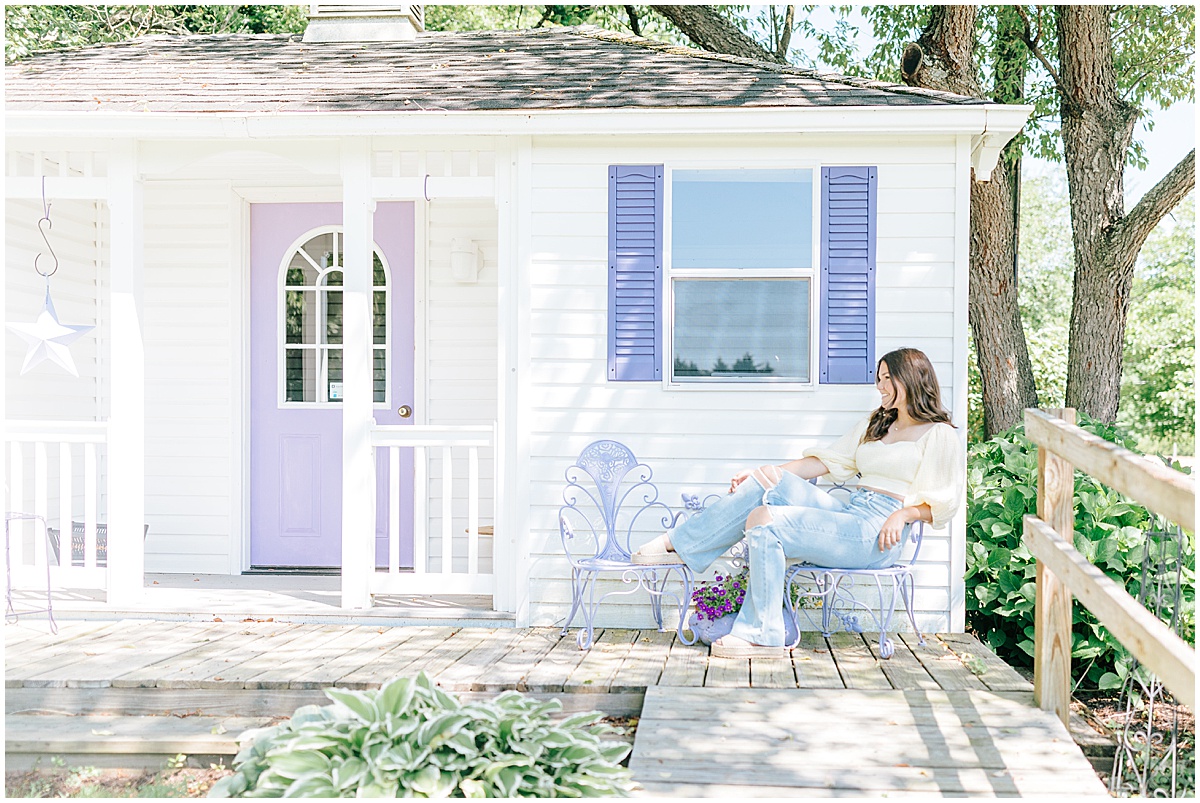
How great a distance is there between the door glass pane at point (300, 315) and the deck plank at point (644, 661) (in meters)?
2.84

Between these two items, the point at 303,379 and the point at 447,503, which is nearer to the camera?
the point at 447,503

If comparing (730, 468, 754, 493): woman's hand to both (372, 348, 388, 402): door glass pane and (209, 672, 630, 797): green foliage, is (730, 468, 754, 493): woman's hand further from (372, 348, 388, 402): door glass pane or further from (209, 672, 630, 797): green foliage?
(372, 348, 388, 402): door glass pane

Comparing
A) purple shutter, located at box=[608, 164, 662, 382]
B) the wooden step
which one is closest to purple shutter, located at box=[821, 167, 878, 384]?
purple shutter, located at box=[608, 164, 662, 382]

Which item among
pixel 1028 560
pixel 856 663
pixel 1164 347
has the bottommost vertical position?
pixel 856 663

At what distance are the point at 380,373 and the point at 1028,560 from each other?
146 inches

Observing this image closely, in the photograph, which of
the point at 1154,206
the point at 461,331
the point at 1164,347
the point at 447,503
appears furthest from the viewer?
the point at 1164,347

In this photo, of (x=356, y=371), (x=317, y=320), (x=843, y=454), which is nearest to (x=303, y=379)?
(x=317, y=320)

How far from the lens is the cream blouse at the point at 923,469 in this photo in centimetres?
442

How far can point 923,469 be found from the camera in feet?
14.6

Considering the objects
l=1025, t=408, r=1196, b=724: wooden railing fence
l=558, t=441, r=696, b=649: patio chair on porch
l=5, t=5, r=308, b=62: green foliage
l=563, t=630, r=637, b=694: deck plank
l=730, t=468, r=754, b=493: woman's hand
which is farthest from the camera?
l=5, t=5, r=308, b=62: green foliage

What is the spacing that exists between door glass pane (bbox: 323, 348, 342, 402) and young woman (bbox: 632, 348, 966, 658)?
2589 mm

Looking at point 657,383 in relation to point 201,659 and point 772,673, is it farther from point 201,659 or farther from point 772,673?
point 201,659

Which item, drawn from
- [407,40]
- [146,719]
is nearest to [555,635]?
[146,719]

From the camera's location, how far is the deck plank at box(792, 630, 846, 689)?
4.05 metres
